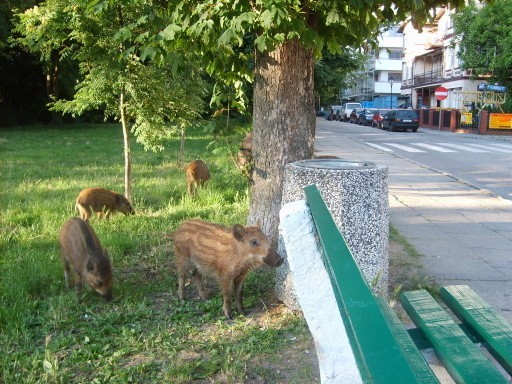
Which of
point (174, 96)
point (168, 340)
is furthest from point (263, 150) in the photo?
point (174, 96)

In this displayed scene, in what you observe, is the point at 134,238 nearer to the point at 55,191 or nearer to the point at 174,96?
the point at 174,96

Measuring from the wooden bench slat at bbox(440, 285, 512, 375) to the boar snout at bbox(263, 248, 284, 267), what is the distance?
62.7 inches

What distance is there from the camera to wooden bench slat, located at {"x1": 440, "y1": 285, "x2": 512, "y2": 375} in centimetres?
249

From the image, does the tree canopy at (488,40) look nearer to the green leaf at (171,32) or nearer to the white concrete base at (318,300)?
the green leaf at (171,32)

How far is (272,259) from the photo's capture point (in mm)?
4812

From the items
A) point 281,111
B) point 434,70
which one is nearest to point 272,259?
point 281,111

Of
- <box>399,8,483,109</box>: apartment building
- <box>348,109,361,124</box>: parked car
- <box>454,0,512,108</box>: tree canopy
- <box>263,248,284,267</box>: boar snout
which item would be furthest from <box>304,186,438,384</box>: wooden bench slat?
<box>348,109,361,124</box>: parked car

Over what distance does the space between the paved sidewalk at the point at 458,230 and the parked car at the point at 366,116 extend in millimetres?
36164

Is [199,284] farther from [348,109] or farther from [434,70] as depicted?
[434,70]

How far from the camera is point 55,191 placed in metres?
10.7

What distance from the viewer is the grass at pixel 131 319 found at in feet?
12.7

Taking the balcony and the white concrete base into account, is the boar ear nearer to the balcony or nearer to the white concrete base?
the white concrete base

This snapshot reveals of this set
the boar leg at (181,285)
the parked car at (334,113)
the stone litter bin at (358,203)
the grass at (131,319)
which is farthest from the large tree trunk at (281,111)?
the parked car at (334,113)

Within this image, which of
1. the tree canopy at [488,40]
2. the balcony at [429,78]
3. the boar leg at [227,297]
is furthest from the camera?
the balcony at [429,78]
